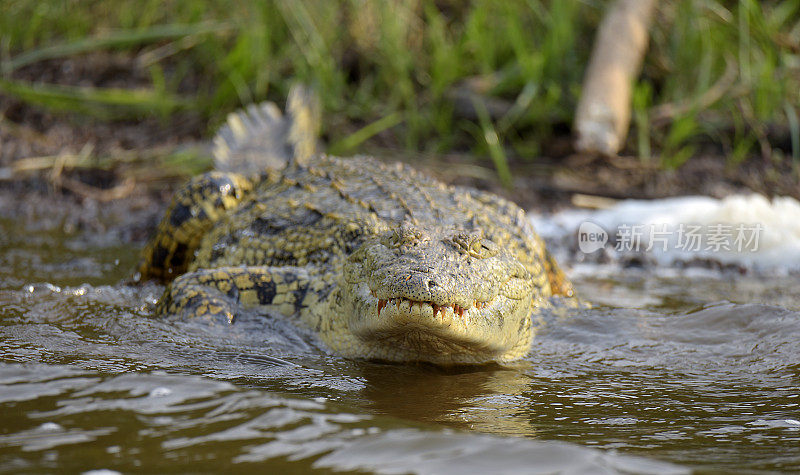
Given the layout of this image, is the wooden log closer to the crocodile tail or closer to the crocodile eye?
the crocodile tail

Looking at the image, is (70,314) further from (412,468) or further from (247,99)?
(247,99)

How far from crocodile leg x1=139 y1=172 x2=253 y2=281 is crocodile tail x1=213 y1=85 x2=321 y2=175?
2.57ft

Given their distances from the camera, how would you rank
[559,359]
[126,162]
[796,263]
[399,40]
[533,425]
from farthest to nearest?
[399,40] < [126,162] < [796,263] < [559,359] < [533,425]

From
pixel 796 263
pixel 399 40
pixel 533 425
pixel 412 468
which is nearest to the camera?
pixel 412 468

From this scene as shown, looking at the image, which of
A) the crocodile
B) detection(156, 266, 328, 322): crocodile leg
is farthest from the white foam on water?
detection(156, 266, 328, 322): crocodile leg

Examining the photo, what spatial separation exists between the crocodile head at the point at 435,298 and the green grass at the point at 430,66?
148 inches

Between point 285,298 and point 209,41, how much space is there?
507 cm

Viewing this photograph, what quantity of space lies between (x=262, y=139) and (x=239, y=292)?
2247 mm

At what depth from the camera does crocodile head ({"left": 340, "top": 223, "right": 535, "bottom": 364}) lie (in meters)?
2.62

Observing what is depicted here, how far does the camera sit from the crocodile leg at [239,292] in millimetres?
3342

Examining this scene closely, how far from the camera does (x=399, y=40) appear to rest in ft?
25.1

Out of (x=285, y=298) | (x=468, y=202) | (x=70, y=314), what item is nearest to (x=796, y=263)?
(x=468, y=202)

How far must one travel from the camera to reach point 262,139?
5.53m

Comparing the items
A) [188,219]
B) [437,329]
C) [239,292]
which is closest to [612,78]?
[188,219]
